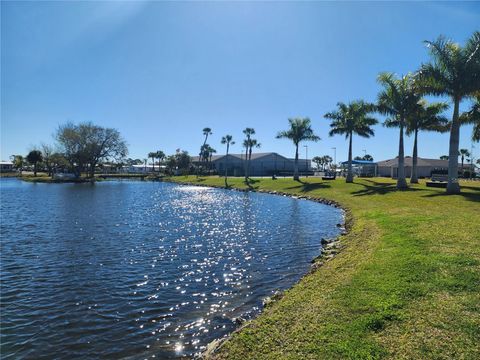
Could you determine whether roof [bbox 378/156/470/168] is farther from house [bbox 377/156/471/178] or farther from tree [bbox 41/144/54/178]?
tree [bbox 41/144/54/178]

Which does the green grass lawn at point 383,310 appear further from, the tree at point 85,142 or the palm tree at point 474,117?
the tree at point 85,142

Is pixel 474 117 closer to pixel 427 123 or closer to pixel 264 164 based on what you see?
pixel 427 123

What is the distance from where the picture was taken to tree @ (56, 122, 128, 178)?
9300 cm

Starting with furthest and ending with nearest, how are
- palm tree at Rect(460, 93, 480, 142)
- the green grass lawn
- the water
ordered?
palm tree at Rect(460, 93, 480, 142), the water, the green grass lawn

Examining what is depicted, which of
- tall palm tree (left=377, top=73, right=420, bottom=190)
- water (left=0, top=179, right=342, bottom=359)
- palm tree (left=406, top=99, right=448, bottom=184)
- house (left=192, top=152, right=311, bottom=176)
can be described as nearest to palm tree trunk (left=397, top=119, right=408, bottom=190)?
tall palm tree (left=377, top=73, right=420, bottom=190)

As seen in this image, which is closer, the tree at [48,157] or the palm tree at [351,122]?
the palm tree at [351,122]

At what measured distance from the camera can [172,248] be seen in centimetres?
1662

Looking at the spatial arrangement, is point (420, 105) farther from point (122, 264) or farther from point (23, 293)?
point (23, 293)

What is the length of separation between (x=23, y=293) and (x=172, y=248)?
688 centimetres

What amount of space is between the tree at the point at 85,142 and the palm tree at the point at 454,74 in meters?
87.7

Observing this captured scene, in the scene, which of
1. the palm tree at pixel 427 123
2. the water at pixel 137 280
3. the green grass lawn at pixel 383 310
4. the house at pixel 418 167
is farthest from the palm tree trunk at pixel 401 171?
the house at pixel 418 167

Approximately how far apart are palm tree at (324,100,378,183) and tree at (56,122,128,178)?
70.6 metres

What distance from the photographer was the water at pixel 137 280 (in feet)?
26.1

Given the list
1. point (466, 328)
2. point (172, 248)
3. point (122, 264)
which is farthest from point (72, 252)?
point (466, 328)
